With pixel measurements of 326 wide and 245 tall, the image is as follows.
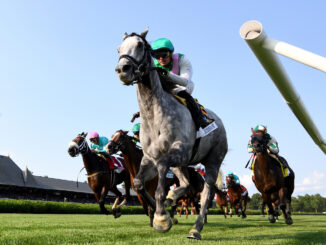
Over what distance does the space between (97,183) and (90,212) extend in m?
22.1

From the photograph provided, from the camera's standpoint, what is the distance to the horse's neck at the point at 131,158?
9.14 metres

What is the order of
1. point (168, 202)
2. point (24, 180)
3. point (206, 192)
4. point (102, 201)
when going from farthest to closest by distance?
1. point (24, 180)
2. point (102, 201)
3. point (206, 192)
4. point (168, 202)

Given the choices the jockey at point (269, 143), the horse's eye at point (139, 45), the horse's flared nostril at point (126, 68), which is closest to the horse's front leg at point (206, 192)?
the horse's flared nostril at point (126, 68)

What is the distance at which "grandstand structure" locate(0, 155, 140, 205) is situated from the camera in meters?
54.2

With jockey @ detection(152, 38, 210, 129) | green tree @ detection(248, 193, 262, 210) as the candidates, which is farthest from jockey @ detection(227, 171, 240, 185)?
green tree @ detection(248, 193, 262, 210)

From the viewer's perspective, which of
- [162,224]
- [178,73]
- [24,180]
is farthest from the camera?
[24,180]

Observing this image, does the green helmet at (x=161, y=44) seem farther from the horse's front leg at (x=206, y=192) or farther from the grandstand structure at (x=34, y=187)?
the grandstand structure at (x=34, y=187)

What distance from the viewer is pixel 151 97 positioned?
14.7 feet

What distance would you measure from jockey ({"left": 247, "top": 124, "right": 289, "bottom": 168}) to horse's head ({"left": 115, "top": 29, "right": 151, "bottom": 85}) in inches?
288

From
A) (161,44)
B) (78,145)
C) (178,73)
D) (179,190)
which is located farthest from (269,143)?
(161,44)

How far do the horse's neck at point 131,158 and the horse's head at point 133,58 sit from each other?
515cm

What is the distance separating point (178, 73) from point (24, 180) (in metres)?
59.2

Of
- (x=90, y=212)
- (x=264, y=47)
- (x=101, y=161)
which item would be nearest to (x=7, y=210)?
(x=90, y=212)

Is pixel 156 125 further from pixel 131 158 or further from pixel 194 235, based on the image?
pixel 131 158
